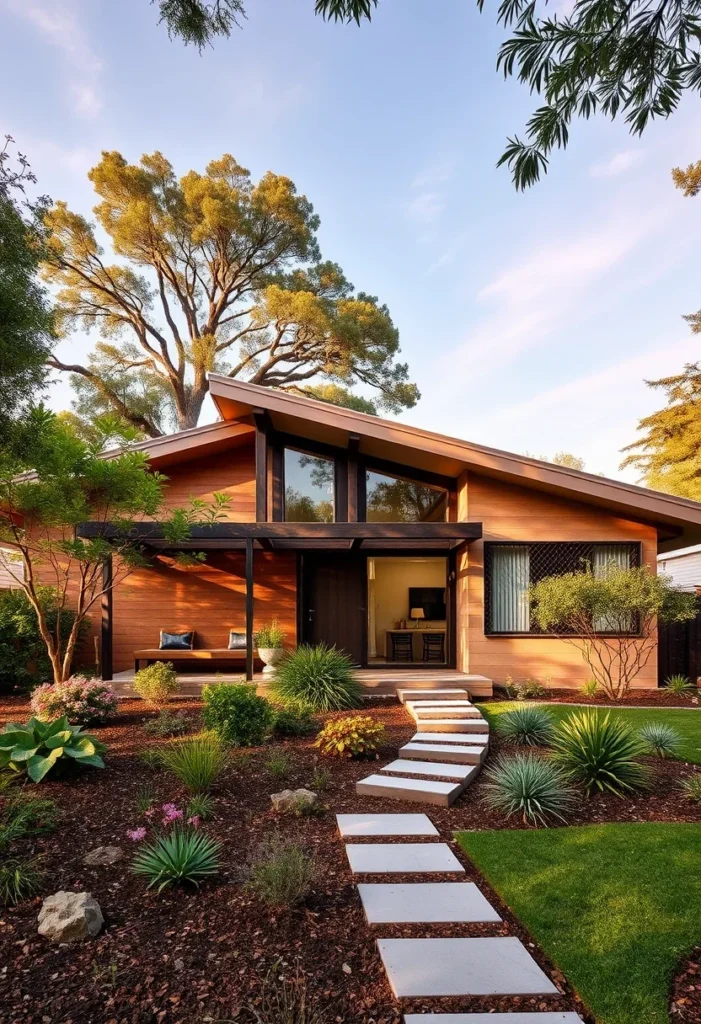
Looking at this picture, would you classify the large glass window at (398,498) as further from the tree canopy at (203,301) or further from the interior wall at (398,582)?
the tree canopy at (203,301)

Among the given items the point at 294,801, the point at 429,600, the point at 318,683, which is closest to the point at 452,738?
the point at 318,683

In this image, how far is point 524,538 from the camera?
33.2ft

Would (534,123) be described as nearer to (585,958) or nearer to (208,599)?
(585,958)

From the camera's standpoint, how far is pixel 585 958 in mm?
2672

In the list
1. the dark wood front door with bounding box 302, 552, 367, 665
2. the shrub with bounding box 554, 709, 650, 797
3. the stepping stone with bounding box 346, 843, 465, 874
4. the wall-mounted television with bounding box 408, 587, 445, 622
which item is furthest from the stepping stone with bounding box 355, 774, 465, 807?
the wall-mounted television with bounding box 408, 587, 445, 622

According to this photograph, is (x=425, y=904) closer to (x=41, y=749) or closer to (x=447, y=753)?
(x=447, y=753)

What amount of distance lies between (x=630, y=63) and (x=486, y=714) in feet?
22.7

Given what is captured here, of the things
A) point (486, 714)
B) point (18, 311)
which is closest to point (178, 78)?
point (18, 311)

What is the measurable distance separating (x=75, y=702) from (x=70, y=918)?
4.49m

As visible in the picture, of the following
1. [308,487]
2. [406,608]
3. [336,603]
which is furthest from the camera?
[406,608]

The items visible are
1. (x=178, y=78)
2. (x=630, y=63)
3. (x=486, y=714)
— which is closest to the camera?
(x=630, y=63)

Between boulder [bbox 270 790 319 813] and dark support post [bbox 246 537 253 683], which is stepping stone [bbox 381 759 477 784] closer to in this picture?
boulder [bbox 270 790 319 813]

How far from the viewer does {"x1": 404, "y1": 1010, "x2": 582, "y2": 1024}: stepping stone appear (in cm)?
228

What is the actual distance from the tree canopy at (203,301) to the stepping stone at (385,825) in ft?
49.7
